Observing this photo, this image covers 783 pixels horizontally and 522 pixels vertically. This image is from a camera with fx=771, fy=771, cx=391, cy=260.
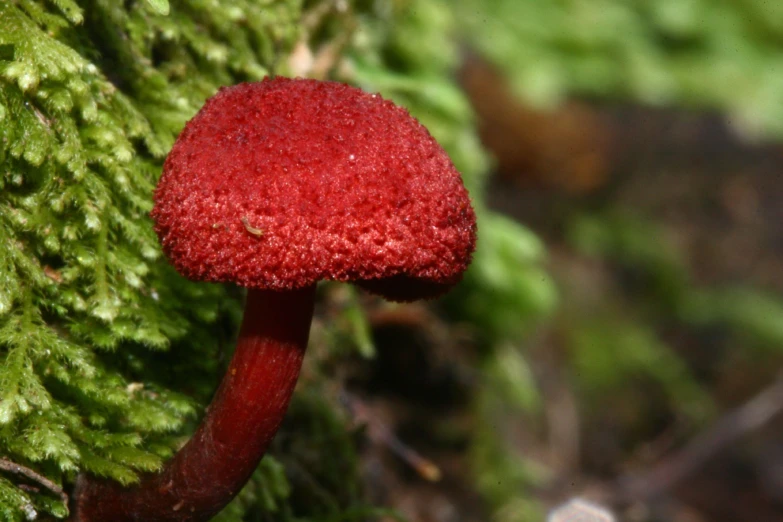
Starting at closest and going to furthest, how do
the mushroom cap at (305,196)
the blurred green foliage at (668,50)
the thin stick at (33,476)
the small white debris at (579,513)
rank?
the mushroom cap at (305,196)
the thin stick at (33,476)
the small white debris at (579,513)
the blurred green foliage at (668,50)

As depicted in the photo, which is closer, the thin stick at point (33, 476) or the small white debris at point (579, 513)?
the thin stick at point (33, 476)

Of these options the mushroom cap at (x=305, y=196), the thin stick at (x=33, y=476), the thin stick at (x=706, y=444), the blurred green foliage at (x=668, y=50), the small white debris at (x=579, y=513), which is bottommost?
the thin stick at (x=33, y=476)

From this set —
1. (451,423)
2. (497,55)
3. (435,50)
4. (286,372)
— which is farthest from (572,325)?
(286,372)

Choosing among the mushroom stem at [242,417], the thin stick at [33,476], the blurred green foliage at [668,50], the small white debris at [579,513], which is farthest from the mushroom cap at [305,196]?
the blurred green foliage at [668,50]

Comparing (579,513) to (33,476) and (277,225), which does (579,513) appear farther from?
(277,225)

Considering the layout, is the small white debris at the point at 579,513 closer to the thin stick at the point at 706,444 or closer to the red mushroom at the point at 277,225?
the thin stick at the point at 706,444

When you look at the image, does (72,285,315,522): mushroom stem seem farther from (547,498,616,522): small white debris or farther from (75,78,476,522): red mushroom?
(547,498,616,522): small white debris
